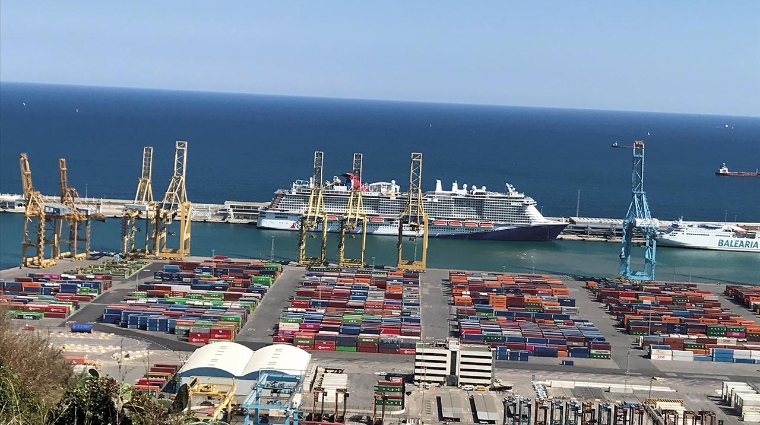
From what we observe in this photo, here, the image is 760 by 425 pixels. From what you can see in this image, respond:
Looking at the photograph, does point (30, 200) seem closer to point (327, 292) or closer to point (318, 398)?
point (327, 292)

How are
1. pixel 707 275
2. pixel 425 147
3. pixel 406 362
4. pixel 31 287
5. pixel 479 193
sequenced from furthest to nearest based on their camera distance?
pixel 425 147, pixel 479 193, pixel 707 275, pixel 31 287, pixel 406 362

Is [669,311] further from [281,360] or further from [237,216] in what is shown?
[237,216]

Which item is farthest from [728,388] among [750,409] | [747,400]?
[750,409]

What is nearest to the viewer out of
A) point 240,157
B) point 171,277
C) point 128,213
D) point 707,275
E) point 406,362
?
point 406,362

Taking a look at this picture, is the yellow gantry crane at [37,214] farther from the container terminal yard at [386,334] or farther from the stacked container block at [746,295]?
the stacked container block at [746,295]

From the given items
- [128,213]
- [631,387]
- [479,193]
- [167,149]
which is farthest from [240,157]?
[631,387]

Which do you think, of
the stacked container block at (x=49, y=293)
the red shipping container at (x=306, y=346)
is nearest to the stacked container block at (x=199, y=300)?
the stacked container block at (x=49, y=293)
